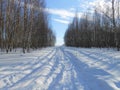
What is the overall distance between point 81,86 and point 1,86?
2715mm

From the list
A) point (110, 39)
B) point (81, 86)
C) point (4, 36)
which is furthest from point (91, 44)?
point (81, 86)

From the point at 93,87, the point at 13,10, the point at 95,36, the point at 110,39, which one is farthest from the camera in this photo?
the point at 95,36

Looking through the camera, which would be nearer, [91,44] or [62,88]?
[62,88]

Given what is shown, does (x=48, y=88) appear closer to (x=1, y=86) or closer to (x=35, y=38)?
(x=1, y=86)

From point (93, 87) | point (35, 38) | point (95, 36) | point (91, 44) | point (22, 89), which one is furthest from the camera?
point (91, 44)

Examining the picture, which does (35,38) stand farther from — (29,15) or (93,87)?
(93,87)

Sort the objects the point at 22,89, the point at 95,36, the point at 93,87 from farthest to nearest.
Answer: the point at 95,36, the point at 93,87, the point at 22,89

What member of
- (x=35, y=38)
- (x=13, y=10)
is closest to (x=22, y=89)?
(x=13, y=10)

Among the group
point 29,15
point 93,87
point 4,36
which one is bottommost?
point 93,87

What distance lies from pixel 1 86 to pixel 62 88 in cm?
202

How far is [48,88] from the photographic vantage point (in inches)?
313

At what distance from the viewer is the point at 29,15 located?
34906mm

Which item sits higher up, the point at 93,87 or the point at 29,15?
the point at 29,15

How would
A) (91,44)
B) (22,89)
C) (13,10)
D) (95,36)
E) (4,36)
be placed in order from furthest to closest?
(91,44)
(95,36)
(4,36)
(13,10)
(22,89)
